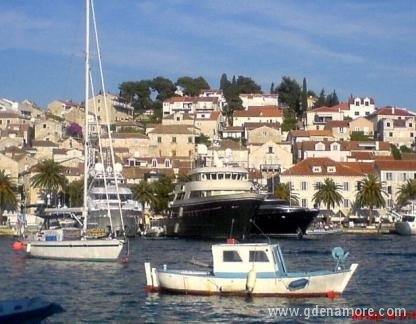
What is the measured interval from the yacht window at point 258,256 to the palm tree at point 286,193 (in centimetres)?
7175

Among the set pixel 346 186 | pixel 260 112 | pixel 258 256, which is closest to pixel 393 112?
pixel 260 112

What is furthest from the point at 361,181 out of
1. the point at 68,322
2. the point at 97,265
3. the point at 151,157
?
the point at 68,322

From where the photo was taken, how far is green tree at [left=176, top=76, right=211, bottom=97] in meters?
195

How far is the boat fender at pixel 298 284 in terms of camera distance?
107 feet

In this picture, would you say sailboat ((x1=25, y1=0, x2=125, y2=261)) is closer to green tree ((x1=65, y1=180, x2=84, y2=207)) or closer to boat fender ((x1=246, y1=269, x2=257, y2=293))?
boat fender ((x1=246, y1=269, x2=257, y2=293))

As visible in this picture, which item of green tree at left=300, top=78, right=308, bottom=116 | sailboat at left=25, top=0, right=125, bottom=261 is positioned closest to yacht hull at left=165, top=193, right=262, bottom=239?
sailboat at left=25, top=0, right=125, bottom=261

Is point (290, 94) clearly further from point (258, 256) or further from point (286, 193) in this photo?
point (258, 256)

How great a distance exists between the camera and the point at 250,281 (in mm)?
32812

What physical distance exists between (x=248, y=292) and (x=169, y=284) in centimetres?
311

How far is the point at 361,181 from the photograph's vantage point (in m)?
110

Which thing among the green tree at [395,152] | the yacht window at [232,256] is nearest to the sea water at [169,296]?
the yacht window at [232,256]

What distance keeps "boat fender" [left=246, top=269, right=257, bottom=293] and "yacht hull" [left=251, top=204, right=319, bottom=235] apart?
51.6 meters

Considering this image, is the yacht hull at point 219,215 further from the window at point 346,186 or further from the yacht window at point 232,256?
the yacht window at point 232,256

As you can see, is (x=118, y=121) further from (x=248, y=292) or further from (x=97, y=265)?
(x=248, y=292)
